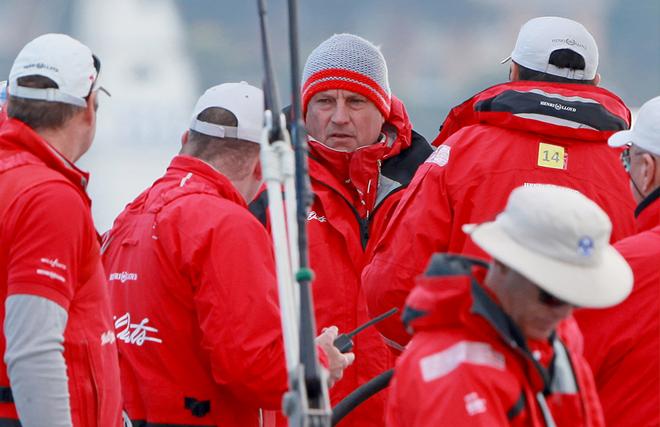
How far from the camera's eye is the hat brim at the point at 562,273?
262cm

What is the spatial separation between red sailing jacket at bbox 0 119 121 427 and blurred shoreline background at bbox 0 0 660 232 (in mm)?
4520

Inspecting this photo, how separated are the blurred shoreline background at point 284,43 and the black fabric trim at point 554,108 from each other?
4201 mm

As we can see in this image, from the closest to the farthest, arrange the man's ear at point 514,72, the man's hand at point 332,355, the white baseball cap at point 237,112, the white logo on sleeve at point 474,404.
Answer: the white logo on sleeve at point 474,404
the man's hand at point 332,355
the white baseball cap at point 237,112
the man's ear at point 514,72

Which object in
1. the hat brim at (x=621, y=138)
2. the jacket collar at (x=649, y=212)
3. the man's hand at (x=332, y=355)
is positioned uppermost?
the hat brim at (x=621, y=138)

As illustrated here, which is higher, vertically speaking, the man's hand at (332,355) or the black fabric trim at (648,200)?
the black fabric trim at (648,200)

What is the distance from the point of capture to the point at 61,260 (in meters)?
3.54

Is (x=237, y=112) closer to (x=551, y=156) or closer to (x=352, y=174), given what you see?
(x=352, y=174)

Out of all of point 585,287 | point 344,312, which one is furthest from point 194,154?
point 585,287

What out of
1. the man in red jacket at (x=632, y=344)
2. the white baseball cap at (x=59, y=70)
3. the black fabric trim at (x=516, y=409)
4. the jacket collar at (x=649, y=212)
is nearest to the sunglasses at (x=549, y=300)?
the black fabric trim at (x=516, y=409)

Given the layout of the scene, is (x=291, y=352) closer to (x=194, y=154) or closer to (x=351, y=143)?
(x=194, y=154)

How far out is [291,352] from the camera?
9.00 ft

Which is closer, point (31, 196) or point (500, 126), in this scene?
point (31, 196)

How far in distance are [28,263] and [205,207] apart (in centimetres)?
70

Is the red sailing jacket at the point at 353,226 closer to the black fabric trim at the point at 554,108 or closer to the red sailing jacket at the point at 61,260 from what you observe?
the black fabric trim at the point at 554,108
